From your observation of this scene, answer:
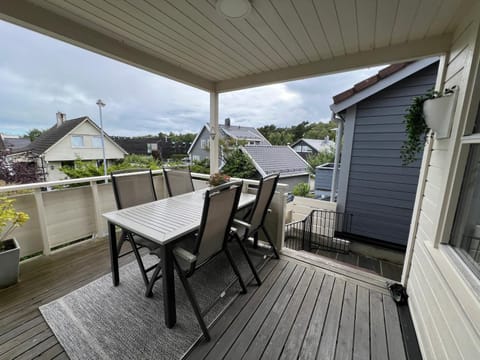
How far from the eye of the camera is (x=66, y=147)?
305 cm

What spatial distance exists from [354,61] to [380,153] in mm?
1960

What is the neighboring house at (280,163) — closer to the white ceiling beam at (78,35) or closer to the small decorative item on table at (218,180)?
the small decorative item on table at (218,180)

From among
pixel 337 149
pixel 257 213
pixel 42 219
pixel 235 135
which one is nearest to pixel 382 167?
pixel 337 149

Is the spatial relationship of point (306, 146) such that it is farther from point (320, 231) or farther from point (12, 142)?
point (12, 142)

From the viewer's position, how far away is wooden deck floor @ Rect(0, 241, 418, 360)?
1340mm

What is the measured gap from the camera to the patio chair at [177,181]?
2.81 metres

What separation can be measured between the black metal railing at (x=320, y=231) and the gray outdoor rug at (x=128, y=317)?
2521 millimetres

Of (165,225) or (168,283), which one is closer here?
(168,283)

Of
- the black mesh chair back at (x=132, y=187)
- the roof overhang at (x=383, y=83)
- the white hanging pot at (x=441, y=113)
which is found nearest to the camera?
the white hanging pot at (x=441, y=113)

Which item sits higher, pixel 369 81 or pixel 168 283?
pixel 369 81

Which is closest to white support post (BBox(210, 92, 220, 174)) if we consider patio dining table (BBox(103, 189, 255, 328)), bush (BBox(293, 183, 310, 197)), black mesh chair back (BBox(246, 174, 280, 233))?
patio dining table (BBox(103, 189, 255, 328))

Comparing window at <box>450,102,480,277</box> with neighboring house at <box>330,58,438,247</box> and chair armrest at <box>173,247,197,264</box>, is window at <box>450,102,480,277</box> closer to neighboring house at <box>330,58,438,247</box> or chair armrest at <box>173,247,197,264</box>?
chair armrest at <box>173,247,197,264</box>

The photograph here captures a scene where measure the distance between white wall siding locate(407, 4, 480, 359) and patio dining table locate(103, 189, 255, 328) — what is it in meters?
1.56

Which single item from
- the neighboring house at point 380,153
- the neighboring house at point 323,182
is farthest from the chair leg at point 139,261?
the neighboring house at point 323,182
